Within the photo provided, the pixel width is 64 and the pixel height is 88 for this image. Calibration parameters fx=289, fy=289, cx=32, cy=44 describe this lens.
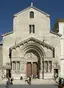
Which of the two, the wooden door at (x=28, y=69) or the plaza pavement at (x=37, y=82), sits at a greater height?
the wooden door at (x=28, y=69)

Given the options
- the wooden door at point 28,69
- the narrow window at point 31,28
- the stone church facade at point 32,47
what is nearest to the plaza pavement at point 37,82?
the stone church facade at point 32,47

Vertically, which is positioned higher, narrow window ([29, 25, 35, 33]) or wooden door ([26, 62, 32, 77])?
narrow window ([29, 25, 35, 33])

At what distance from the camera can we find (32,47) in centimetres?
4809

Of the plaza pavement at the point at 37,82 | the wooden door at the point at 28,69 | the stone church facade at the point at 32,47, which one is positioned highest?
the stone church facade at the point at 32,47

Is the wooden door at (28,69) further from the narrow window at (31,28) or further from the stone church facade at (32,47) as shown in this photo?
the narrow window at (31,28)

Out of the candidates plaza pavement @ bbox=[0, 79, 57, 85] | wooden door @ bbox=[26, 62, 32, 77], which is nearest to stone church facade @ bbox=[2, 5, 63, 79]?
wooden door @ bbox=[26, 62, 32, 77]

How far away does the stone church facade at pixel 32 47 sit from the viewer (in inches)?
1865

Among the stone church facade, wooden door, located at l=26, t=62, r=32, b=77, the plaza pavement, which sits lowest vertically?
the plaza pavement


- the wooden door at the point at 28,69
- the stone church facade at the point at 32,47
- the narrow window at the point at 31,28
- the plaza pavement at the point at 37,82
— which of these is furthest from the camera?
the narrow window at the point at 31,28

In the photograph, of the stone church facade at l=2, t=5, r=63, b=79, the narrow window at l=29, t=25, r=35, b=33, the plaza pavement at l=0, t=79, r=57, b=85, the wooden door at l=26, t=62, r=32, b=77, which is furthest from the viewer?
the narrow window at l=29, t=25, r=35, b=33

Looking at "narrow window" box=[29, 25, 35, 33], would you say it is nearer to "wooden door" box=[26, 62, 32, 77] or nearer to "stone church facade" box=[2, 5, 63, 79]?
"stone church facade" box=[2, 5, 63, 79]

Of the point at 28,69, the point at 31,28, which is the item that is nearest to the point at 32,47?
the point at 31,28

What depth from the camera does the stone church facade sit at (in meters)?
47.4

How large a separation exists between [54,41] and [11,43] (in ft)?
23.7
